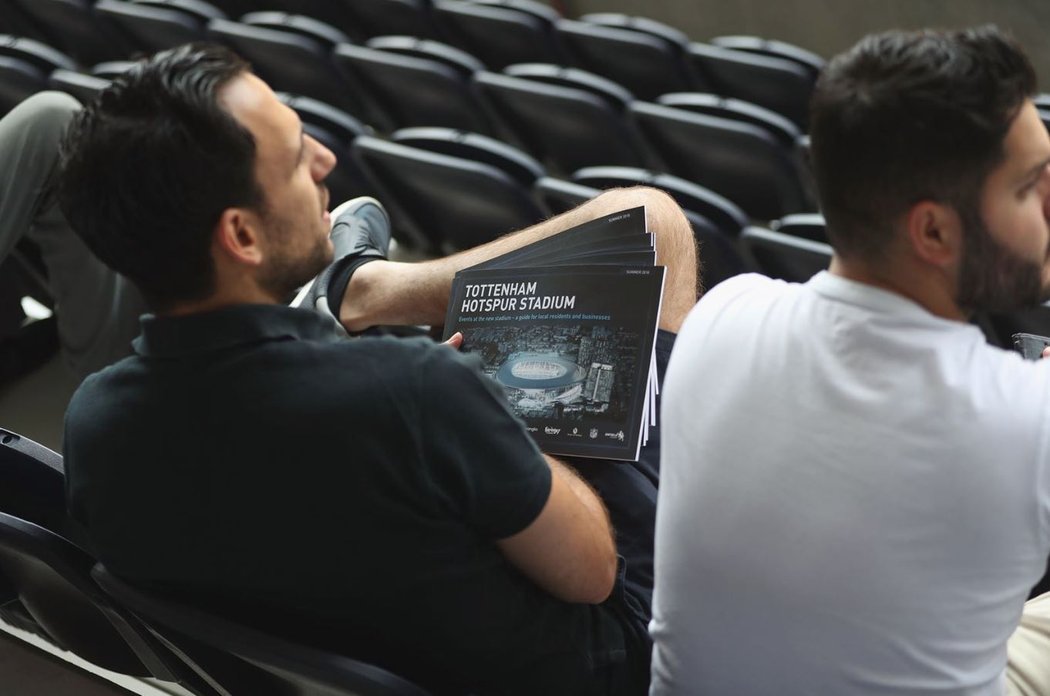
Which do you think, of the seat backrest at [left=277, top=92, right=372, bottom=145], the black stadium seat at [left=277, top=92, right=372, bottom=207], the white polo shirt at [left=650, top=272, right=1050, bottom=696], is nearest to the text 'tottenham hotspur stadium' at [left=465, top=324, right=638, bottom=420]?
the white polo shirt at [left=650, top=272, right=1050, bottom=696]

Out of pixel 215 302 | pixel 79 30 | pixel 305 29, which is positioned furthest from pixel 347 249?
pixel 79 30

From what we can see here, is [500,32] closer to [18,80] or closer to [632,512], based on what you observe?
[18,80]

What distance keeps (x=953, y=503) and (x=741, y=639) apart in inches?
9.8

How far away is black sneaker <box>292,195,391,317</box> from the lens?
5.82 ft

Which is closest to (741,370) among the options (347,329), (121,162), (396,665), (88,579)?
(396,665)

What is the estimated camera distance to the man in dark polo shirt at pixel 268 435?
3.25 feet

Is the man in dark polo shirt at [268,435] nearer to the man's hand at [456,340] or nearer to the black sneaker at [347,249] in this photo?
the man's hand at [456,340]

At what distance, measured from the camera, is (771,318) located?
101 centimetres

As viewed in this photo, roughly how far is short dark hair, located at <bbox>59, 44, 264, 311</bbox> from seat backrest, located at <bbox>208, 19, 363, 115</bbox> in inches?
100

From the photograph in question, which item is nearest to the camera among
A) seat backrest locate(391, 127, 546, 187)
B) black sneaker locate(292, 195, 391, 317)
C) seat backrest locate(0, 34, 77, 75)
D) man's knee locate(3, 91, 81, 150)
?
black sneaker locate(292, 195, 391, 317)

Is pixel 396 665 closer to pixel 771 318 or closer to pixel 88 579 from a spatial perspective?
pixel 88 579

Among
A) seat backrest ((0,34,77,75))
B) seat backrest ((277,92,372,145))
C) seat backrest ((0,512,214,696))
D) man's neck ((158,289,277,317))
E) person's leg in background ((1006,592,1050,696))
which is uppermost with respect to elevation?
seat backrest ((0,34,77,75))

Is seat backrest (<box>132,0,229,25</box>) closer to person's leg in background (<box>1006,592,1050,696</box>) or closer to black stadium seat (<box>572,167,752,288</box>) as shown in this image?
black stadium seat (<box>572,167,752,288</box>)

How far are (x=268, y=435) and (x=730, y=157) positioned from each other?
2.26 meters
